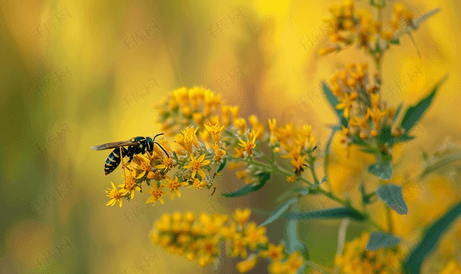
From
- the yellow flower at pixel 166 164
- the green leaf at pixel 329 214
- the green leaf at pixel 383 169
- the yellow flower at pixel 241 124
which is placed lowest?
the green leaf at pixel 329 214

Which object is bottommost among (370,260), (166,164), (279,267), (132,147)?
(370,260)

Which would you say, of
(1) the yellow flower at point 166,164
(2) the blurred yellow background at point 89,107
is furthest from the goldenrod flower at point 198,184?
(2) the blurred yellow background at point 89,107

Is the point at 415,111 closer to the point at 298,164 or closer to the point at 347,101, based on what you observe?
the point at 347,101

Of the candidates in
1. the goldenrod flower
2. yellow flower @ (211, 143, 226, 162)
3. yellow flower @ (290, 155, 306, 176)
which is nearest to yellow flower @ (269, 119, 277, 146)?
yellow flower @ (290, 155, 306, 176)

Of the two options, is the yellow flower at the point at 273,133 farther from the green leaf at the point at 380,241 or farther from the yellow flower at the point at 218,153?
the green leaf at the point at 380,241

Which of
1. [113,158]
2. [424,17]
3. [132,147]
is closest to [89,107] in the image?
[113,158]

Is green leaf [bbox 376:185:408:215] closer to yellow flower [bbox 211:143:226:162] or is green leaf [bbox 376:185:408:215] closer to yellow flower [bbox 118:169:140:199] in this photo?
yellow flower [bbox 211:143:226:162]
